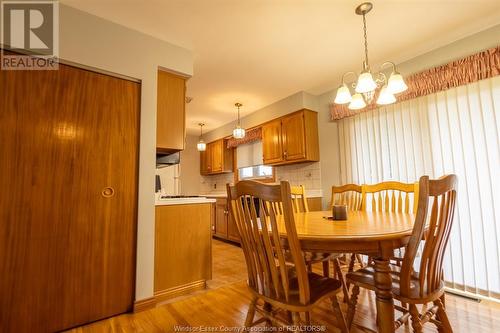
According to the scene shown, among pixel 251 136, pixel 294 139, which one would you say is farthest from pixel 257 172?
pixel 294 139

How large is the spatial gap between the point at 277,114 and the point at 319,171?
1.13 metres

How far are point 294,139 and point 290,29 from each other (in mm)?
1636

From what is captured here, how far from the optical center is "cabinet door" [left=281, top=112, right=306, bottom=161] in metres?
3.40

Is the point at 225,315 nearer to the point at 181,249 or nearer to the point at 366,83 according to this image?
the point at 181,249

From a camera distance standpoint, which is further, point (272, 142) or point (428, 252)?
point (272, 142)

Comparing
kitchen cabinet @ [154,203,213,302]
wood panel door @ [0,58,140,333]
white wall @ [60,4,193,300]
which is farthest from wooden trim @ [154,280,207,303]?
wood panel door @ [0,58,140,333]

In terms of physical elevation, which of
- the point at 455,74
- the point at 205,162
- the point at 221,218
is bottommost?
the point at 221,218

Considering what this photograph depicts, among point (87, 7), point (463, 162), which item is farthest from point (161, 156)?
point (463, 162)

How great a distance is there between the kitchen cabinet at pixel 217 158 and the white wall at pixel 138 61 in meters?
3.02

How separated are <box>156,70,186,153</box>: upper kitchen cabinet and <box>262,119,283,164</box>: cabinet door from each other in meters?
1.83

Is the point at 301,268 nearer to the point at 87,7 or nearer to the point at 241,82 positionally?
the point at 87,7

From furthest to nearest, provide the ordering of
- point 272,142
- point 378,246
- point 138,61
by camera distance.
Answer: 1. point 272,142
2. point 138,61
3. point 378,246

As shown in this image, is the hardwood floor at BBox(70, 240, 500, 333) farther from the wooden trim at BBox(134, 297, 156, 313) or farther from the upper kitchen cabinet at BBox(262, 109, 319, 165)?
the upper kitchen cabinet at BBox(262, 109, 319, 165)

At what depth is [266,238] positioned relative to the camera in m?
1.09
